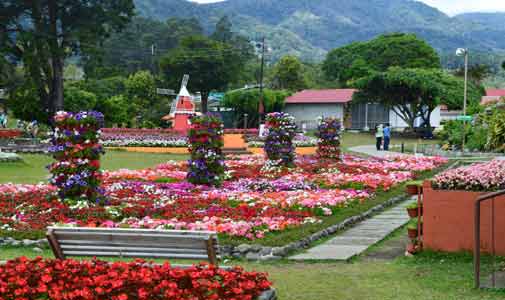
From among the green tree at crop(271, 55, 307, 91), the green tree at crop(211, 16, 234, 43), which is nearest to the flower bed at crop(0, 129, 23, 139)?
the green tree at crop(271, 55, 307, 91)

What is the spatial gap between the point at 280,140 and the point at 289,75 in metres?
63.6

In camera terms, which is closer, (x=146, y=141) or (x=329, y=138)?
(x=329, y=138)

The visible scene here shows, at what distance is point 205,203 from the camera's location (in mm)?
14836

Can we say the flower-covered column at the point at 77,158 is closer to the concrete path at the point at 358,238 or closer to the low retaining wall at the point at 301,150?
the concrete path at the point at 358,238

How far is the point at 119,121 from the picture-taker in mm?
53594

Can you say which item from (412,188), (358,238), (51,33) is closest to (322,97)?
(51,33)

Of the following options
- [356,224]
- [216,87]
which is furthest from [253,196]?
[216,87]

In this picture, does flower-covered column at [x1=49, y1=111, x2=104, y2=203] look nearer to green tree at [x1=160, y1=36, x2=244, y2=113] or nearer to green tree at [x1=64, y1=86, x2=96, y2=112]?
green tree at [x1=64, y1=86, x2=96, y2=112]

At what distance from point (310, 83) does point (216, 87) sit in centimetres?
1507

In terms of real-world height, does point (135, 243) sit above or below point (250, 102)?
below

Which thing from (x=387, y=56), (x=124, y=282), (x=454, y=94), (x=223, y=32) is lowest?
(x=124, y=282)

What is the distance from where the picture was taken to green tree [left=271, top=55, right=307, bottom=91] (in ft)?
284

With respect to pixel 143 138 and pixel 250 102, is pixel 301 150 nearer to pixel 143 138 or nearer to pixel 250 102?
pixel 143 138

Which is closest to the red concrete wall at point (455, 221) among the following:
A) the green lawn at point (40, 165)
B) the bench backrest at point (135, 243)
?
the bench backrest at point (135, 243)
